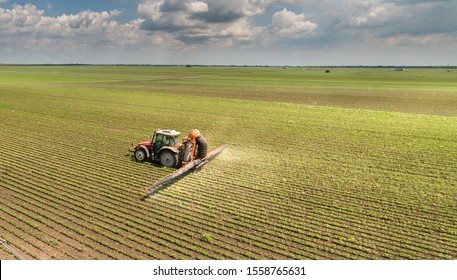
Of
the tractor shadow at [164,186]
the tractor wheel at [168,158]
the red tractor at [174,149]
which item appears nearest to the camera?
the tractor shadow at [164,186]

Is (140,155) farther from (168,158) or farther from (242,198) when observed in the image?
(242,198)

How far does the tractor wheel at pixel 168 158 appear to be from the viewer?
1839cm

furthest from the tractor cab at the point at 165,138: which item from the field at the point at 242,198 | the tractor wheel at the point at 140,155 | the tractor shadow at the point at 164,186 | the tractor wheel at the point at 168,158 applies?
the tractor shadow at the point at 164,186

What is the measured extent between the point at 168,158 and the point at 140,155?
2134 millimetres

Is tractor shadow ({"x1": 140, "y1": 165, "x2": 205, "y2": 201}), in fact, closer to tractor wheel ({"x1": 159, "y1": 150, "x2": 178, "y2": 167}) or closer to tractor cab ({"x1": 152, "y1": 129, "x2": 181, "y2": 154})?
tractor wheel ({"x1": 159, "y1": 150, "x2": 178, "y2": 167})

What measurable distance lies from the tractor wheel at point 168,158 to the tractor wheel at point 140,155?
1298 millimetres

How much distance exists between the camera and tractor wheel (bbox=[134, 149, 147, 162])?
19516 mm

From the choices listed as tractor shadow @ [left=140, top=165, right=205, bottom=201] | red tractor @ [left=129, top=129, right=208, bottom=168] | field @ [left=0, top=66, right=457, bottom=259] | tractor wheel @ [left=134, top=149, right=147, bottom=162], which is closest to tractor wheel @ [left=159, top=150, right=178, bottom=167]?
red tractor @ [left=129, top=129, right=208, bottom=168]

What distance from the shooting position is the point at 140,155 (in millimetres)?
19656


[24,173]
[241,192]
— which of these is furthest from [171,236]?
[24,173]

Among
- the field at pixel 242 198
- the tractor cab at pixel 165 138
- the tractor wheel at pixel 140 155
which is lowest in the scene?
the field at pixel 242 198

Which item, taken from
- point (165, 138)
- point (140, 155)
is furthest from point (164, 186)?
point (140, 155)

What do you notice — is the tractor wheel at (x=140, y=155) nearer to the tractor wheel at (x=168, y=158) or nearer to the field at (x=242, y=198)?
the field at (x=242, y=198)

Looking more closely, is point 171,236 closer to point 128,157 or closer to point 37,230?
point 37,230
